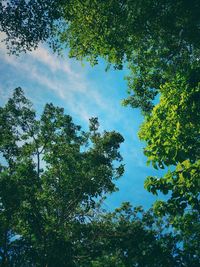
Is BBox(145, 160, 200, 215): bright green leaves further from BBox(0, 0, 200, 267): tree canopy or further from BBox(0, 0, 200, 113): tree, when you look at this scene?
BBox(0, 0, 200, 113): tree

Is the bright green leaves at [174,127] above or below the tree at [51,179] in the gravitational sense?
→ below

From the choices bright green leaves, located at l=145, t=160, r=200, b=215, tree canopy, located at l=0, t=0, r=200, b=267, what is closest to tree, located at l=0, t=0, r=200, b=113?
tree canopy, located at l=0, t=0, r=200, b=267

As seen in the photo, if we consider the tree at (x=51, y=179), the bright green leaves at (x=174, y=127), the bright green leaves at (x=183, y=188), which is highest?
the tree at (x=51, y=179)

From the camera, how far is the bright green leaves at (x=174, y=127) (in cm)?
835

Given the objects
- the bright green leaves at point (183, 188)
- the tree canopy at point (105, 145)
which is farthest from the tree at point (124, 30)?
the bright green leaves at point (183, 188)

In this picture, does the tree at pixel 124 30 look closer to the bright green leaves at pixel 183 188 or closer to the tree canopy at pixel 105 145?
the tree canopy at pixel 105 145

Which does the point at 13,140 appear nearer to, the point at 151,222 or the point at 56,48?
the point at 56,48

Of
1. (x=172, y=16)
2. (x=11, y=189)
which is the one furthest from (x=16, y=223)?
(x=172, y=16)

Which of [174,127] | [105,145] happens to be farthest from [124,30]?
[105,145]

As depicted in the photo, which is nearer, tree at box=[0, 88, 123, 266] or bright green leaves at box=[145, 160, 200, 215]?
bright green leaves at box=[145, 160, 200, 215]

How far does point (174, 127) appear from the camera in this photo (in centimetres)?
895

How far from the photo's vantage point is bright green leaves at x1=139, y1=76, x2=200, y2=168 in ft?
27.4

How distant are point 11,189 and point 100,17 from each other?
12.3m

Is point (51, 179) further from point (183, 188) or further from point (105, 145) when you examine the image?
point (183, 188)
